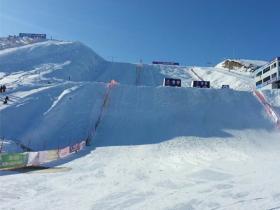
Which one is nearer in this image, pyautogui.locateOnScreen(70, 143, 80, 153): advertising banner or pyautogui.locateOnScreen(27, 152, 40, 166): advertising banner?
pyautogui.locateOnScreen(27, 152, 40, 166): advertising banner

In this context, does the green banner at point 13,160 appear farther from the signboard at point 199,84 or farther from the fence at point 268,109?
the signboard at point 199,84

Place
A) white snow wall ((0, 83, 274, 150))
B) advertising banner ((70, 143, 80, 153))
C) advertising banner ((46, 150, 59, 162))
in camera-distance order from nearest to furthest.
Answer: advertising banner ((46, 150, 59, 162)), advertising banner ((70, 143, 80, 153)), white snow wall ((0, 83, 274, 150))

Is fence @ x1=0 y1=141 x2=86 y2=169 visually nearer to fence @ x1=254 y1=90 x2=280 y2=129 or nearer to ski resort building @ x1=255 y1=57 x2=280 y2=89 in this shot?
fence @ x1=254 y1=90 x2=280 y2=129

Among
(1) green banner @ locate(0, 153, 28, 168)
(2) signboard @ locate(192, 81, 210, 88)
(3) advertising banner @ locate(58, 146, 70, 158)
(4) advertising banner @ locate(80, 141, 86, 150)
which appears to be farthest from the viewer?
(2) signboard @ locate(192, 81, 210, 88)

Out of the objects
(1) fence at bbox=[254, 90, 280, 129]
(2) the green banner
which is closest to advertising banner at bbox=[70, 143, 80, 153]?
(2) the green banner

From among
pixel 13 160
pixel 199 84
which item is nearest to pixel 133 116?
pixel 13 160

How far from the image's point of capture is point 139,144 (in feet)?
115

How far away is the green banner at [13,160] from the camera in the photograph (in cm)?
2551

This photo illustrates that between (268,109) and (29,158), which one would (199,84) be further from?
(29,158)

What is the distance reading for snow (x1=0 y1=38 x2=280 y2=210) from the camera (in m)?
18.2

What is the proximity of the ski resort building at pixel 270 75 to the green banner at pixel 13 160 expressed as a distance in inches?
1934

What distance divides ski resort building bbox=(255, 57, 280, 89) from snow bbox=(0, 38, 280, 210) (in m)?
15.6

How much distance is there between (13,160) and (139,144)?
40.5 ft

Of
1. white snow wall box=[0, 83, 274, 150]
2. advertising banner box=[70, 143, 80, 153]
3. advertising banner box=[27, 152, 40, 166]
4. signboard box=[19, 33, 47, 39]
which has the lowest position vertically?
advertising banner box=[27, 152, 40, 166]
